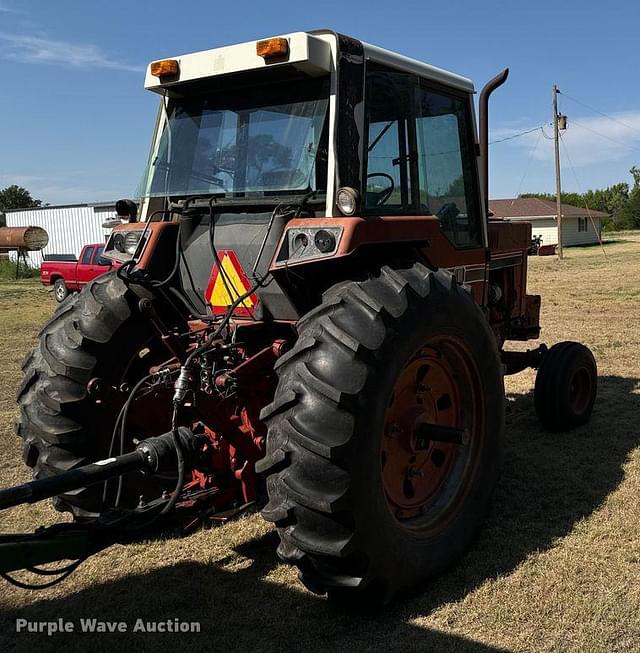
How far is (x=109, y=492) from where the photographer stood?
4035mm

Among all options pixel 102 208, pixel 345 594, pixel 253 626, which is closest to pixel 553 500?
pixel 345 594

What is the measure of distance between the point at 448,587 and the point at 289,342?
4.80 feet

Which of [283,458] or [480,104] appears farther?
[480,104]

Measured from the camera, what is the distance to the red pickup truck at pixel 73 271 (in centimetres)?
1941

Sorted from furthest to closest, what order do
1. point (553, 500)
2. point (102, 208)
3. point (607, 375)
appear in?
point (102, 208)
point (607, 375)
point (553, 500)

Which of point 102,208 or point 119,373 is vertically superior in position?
point 102,208

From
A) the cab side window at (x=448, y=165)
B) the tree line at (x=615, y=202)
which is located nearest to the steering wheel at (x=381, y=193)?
the cab side window at (x=448, y=165)

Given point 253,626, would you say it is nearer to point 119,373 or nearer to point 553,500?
point 119,373

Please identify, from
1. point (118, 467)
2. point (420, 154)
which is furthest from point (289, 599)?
point (420, 154)

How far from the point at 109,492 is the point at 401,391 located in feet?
5.77

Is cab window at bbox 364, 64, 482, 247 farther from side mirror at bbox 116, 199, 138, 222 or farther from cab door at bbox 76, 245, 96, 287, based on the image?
cab door at bbox 76, 245, 96, 287

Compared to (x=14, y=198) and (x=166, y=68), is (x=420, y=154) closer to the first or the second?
(x=166, y=68)

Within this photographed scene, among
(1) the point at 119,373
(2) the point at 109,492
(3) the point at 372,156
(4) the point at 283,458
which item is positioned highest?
(3) the point at 372,156

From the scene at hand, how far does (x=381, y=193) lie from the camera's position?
13.0 feet
